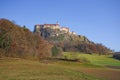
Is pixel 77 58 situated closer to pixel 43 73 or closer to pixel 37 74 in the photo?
pixel 43 73

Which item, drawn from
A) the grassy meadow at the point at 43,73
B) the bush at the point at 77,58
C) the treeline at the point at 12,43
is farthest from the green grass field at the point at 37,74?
the bush at the point at 77,58

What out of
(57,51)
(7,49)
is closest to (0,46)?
(7,49)

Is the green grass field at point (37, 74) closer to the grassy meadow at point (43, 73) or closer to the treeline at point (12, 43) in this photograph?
the grassy meadow at point (43, 73)

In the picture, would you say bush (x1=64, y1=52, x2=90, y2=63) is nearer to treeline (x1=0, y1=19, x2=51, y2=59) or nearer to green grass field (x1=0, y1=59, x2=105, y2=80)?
treeline (x1=0, y1=19, x2=51, y2=59)

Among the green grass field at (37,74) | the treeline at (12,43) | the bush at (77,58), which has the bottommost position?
the green grass field at (37,74)

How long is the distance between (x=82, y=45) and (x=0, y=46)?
11713 cm

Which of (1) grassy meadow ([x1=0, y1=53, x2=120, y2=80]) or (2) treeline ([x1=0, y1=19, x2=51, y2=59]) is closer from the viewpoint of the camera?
(1) grassy meadow ([x1=0, y1=53, x2=120, y2=80])

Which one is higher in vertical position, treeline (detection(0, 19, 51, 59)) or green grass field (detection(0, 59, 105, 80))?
treeline (detection(0, 19, 51, 59))

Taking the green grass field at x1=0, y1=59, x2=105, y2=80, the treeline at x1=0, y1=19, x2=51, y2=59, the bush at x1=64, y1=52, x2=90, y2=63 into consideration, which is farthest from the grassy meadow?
the bush at x1=64, y1=52, x2=90, y2=63

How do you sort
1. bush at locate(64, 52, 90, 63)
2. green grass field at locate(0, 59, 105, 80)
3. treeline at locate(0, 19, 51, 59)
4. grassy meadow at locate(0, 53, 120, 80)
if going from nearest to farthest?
1. green grass field at locate(0, 59, 105, 80)
2. grassy meadow at locate(0, 53, 120, 80)
3. treeline at locate(0, 19, 51, 59)
4. bush at locate(64, 52, 90, 63)

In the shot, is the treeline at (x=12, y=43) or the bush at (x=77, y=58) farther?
the bush at (x=77, y=58)

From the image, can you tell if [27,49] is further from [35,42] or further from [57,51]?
[57,51]

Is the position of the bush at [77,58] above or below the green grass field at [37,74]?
above

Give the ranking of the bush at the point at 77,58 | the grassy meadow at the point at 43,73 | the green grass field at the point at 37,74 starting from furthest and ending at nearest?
the bush at the point at 77,58 → the grassy meadow at the point at 43,73 → the green grass field at the point at 37,74
